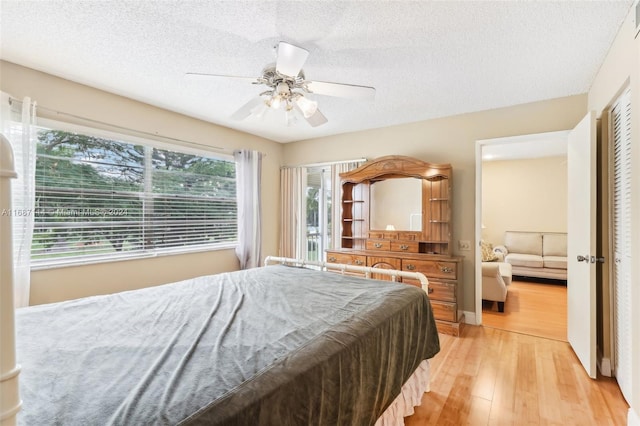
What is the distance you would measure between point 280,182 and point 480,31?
137 inches

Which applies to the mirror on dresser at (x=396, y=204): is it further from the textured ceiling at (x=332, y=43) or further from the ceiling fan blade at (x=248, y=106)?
the ceiling fan blade at (x=248, y=106)

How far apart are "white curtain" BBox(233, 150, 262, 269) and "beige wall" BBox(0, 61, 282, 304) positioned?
0.18 m

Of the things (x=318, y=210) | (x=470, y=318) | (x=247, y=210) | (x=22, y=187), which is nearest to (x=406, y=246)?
(x=470, y=318)

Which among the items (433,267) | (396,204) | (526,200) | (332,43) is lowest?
(433,267)

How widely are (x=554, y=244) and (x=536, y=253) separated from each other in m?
0.34

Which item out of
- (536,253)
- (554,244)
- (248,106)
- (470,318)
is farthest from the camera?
(536,253)

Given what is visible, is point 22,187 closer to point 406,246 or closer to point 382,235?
point 382,235

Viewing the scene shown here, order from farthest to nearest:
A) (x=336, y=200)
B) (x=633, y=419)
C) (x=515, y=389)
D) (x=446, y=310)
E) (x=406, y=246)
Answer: (x=336, y=200) → (x=406, y=246) → (x=446, y=310) → (x=515, y=389) → (x=633, y=419)

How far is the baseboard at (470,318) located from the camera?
3377mm

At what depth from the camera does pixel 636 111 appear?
166cm

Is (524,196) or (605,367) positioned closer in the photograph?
(605,367)

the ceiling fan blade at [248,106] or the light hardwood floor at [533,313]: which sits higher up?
the ceiling fan blade at [248,106]

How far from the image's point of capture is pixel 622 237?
2062 millimetres

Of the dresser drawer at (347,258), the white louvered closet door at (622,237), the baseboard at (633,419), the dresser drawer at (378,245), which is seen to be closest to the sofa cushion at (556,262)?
the white louvered closet door at (622,237)
